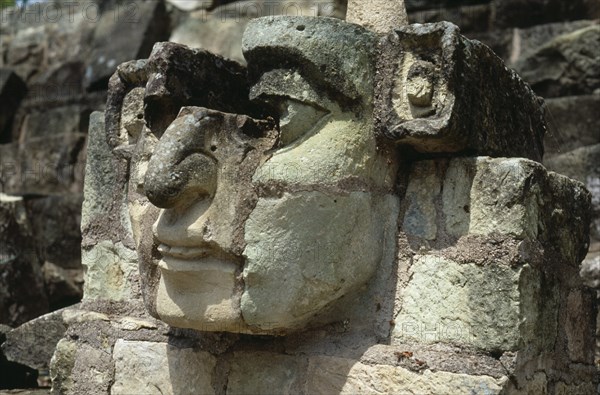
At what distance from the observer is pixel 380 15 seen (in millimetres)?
2725

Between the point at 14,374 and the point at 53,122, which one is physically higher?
the point at 53,122

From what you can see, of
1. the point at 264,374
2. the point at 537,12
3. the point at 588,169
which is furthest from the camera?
the point at 537,12

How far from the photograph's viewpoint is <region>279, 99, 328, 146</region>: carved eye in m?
2.44

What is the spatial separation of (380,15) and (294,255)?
80cm

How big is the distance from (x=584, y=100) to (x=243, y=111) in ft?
8.12

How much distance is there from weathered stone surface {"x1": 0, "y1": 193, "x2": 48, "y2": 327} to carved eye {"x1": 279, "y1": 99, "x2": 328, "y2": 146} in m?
2.80

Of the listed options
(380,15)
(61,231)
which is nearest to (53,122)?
(61,231)

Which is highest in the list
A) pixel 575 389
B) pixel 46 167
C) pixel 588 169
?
pixel 46 167

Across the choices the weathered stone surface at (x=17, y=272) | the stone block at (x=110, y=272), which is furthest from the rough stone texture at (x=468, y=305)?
the weathered stone surface at (x=17, y=272)

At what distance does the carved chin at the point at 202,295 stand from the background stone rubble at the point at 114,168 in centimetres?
25

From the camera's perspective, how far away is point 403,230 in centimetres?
256

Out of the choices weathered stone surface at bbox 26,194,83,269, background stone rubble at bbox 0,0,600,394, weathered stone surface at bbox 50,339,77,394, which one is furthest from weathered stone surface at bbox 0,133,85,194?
weathered stone surface at bbox 50,339,77,394

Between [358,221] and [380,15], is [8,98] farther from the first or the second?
[358,221]

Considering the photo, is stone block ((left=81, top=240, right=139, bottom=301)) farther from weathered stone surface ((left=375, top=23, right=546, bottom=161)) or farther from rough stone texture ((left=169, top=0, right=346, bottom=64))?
rough stone texture ((left=169, top=0, right=346, bottom=64))
